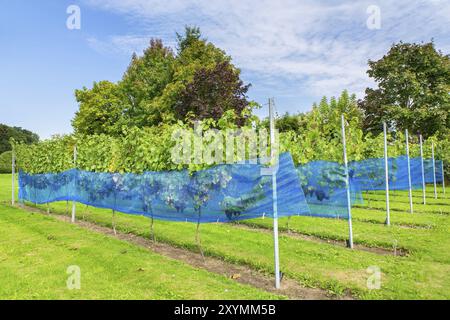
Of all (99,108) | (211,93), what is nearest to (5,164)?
(99,108)

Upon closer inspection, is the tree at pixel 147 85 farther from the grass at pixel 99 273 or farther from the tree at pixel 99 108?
the grass at pixel 99 273

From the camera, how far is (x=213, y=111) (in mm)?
23562

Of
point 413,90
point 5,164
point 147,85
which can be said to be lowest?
point 5,164

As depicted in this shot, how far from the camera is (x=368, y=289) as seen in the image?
4789mm

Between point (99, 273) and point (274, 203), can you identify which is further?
point (99, 273)

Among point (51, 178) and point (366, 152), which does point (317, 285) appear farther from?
point (366, 152)

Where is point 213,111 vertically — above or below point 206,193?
above

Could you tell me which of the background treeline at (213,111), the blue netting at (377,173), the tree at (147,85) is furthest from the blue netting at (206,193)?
the tree at (147,85)

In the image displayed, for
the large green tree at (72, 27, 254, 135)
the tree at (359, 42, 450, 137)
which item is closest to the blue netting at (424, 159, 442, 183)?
the tree at (359, 42, 450, 137)

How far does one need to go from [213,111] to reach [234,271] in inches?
731

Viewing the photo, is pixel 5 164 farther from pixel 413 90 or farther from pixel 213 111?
pixel 413 90
